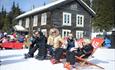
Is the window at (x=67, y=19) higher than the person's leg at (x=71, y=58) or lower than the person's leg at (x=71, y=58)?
higher

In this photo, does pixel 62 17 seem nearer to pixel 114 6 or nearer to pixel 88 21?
pixel 88 21

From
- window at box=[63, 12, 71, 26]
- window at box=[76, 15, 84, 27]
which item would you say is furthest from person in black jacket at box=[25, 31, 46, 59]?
window at box=[76, 15, 84, 27]

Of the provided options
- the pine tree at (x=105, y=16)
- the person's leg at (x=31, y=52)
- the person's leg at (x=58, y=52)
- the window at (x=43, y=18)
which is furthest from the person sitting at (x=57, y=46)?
the pine tree at (x=105, y=16)

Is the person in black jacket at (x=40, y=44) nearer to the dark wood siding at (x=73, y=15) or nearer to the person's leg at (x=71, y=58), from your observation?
the person's leg at (x=71, y=58)

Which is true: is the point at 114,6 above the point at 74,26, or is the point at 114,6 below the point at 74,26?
above

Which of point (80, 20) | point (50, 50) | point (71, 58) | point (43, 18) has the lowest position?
point (71, 58)

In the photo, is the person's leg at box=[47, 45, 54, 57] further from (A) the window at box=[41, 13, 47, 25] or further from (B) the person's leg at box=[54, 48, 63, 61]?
(A) the window at box=[41, 13, 47, 25]

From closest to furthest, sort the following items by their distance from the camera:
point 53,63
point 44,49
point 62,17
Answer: point 53,63
point 44,49
point 62,17

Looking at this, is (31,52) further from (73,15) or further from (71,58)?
(73,15)

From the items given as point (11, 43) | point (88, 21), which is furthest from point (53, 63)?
point (88, 21)

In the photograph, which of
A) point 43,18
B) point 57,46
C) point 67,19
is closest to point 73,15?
point 67,19

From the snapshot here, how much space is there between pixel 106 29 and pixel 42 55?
3226 centimetres

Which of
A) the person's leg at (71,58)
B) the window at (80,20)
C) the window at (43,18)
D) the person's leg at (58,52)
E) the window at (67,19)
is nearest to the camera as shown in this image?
the person's leg at (71,58)

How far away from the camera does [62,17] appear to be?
29859 mm
